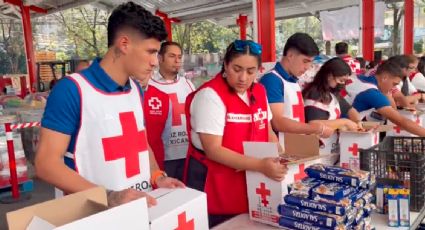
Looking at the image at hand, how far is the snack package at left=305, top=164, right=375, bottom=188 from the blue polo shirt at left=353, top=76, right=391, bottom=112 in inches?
49.0

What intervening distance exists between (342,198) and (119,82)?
2.54 feet

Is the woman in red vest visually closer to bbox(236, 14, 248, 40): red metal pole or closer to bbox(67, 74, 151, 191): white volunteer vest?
bbox(67, 74, 151, 191): white volunteer vest

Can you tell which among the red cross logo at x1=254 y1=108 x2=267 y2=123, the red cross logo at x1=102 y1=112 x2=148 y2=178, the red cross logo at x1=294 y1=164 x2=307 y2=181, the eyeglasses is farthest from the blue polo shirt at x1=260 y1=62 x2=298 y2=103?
the red cross logo at x1=102 y1=112 x2=148 y2=178

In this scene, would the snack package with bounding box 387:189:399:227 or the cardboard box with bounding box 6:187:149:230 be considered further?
the snack package with bounding box 387:189:399:227

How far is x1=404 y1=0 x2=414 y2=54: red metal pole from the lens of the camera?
7.13 m

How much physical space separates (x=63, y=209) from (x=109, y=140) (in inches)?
16.8

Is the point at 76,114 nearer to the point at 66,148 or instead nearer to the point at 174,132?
the point at 66,148

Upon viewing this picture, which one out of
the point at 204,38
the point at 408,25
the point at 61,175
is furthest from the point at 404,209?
the point at 204,38

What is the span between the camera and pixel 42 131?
1.10m

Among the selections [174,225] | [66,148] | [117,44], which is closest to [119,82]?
[117,44]

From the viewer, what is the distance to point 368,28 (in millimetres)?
6012

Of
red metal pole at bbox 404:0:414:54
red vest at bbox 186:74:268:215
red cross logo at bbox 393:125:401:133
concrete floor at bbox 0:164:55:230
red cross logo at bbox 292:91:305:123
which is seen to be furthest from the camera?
red metal pole at bbox 404:0:414:54

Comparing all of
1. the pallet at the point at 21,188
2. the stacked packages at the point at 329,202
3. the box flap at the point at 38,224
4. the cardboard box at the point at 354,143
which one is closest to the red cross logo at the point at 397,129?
the cardboard box at the point at 354,143

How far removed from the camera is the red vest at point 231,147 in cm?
149
